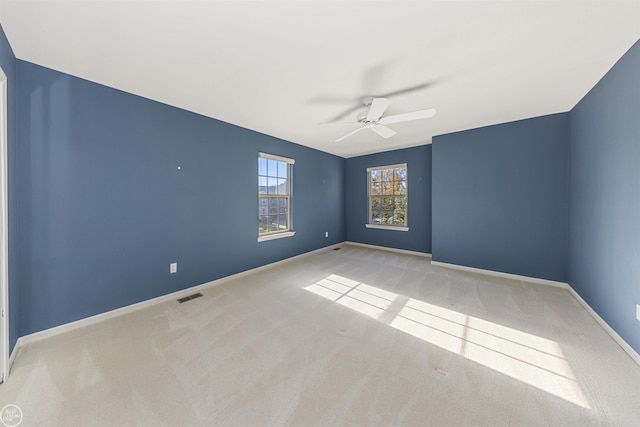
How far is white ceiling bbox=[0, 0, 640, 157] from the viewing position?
1.41 m

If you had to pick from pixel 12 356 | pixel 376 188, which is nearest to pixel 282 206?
pixel 376 188

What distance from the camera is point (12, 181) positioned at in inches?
69.1

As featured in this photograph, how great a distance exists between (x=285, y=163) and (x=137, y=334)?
11.0 feet

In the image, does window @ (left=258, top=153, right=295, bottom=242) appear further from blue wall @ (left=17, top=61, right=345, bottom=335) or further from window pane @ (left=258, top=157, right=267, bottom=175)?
blue wall @ (left=17, top=61, right=345, bottom=335)

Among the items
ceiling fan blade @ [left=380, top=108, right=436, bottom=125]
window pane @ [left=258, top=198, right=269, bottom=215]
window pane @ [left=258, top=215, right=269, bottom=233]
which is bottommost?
window pane @ [left=258, top=215, right=269, bottom=233]

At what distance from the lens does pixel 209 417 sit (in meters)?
1.27

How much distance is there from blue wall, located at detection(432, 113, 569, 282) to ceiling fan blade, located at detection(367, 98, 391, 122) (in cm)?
217

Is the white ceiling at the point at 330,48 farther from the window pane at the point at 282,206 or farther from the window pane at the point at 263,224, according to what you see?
the window pane at the point at 282,206

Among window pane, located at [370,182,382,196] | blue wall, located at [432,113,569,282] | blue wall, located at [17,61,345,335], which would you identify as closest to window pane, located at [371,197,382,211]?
window pane, located at [370,182,382,196]

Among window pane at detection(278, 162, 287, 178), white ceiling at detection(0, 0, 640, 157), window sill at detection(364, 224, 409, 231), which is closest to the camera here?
white ceiling at detection(0, 0, 640, 157)

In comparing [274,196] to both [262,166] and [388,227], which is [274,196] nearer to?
[262,166]

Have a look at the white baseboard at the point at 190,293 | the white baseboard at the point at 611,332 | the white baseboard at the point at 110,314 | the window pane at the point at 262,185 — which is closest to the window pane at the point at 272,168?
the window pane at the point at 262,185

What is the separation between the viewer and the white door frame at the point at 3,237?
1.51 m

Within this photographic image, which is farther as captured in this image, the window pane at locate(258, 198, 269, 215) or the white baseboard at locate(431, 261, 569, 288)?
the window pane at locate(258, 198, 269, 215)
